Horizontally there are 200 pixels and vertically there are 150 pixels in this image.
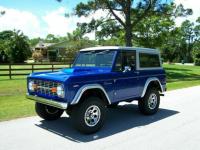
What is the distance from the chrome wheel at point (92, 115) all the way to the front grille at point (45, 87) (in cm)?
89

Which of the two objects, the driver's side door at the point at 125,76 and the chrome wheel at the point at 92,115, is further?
the driver's side door at the point at 125,76

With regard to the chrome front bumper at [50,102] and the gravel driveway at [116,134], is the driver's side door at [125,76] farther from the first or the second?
the chrome front bumper at [50,102]

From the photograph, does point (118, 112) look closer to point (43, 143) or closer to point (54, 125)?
point (54, 125)

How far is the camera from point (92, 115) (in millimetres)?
6859

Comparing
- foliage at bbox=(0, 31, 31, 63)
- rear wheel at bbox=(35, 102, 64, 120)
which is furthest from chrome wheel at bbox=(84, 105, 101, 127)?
foliage at bbox=(0, 31, 31, 63)

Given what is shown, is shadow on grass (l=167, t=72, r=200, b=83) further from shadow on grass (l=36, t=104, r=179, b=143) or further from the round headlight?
the round headlight

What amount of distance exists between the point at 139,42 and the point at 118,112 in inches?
1048

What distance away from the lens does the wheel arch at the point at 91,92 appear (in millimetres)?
6484

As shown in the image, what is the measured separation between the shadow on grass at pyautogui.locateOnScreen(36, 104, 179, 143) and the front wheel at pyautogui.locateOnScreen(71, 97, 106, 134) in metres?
0.18

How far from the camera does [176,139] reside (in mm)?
6395

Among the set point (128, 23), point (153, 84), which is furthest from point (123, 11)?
point (153, 84)

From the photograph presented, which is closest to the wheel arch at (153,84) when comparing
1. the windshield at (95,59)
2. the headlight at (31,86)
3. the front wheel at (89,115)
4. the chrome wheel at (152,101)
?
the chrome wheel at (152,101)

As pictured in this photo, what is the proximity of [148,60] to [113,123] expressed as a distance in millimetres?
2358

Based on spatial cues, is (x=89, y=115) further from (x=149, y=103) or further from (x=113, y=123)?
(x=149, y=103)
